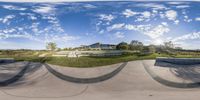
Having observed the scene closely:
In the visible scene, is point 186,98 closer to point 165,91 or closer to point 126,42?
point 165,91

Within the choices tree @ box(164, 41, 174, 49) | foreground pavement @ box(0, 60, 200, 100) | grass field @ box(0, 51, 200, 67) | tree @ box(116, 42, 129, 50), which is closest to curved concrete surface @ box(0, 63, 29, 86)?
foreground pavement @ box(0, 60, 200, 100)

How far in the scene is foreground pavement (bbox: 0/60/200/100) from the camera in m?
6.20

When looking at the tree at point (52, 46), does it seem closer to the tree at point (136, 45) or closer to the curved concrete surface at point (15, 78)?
the curved concrete surface at point (15, 78)

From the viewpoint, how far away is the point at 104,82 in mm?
6441

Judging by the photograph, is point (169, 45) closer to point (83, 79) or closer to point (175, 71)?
point (175, 71)

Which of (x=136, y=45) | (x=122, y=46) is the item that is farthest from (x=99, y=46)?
(x=136, y=45)

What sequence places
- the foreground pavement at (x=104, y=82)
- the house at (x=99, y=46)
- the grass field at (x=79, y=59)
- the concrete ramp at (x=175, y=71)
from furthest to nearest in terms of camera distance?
the concrete ramp at (x=175, y=71), the grass field at (x=79, y=59), the house at (x=99, y=46), the foreground pavement at (x=104, y=82)

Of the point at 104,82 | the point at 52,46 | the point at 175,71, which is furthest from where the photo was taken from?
the point at 175,71

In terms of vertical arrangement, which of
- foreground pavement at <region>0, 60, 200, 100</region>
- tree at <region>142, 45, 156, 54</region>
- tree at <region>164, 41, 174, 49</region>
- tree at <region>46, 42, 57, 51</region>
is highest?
tree at <region>46, 42, 57, 51</region>

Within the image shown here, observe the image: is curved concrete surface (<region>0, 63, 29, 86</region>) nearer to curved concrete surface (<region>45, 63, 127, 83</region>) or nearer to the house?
curved concrete surface (<region>45, 63, 127, 83</region>)

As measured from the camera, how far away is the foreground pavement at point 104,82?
20.4 feet

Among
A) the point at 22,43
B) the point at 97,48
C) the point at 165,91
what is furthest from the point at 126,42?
the point at 22,43

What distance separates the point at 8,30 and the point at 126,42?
61.8 inches

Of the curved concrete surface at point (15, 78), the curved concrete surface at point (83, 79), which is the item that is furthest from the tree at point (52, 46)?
the curved concrete surface at point (15, 78)
